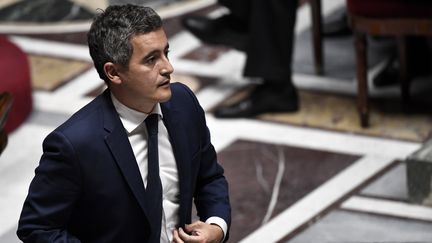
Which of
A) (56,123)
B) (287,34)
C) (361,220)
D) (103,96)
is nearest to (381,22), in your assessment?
(287,34)

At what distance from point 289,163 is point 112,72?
2.43 metres

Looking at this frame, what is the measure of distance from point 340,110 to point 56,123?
1391mm

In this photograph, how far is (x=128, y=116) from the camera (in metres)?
3.11

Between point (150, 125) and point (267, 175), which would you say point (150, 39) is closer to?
point (150, 125)

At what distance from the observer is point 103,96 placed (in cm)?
311

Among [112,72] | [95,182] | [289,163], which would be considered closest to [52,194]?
[95,182]

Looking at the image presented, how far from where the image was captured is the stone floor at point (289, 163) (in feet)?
15.7

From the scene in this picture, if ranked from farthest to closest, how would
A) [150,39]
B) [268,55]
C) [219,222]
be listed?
[268,55]
[219,222]
[150,39]

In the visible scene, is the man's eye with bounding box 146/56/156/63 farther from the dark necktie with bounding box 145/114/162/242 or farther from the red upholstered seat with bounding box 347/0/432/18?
the red upholstered seat with bounding box 347/0/432/18

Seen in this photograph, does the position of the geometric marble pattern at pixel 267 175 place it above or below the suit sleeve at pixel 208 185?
below

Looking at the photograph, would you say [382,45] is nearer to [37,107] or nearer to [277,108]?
[277,108]

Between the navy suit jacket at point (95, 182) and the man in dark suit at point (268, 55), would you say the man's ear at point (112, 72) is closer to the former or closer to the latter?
the navy suit jacket at point (95, 182)

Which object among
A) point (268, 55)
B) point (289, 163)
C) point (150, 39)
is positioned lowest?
point (289, 163)

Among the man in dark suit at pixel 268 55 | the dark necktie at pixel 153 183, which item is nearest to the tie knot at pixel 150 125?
the dark necktie at pixel 153 183
